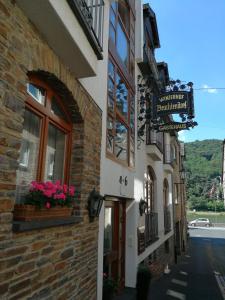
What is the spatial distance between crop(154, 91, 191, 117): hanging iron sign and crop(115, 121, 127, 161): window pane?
165cm

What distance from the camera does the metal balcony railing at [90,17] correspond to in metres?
4.01

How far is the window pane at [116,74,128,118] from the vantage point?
8.07 meters

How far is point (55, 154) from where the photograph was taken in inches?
188

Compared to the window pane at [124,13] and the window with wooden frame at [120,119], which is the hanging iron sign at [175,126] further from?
the window pane at [124,13]

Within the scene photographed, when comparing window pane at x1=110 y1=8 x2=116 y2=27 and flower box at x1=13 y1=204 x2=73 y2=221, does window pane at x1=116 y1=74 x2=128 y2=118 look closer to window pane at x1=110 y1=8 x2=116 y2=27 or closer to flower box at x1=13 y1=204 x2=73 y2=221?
window pane at x1=110 y1=8 x2=116 y2=27

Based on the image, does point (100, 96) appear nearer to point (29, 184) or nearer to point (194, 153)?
point (29, 184)

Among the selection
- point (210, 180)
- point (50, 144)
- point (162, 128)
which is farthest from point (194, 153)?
point (50, 144)

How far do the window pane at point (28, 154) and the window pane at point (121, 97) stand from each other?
4036 mm

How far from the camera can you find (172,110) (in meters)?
9.35

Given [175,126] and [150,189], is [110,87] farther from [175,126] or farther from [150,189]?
[150,189]

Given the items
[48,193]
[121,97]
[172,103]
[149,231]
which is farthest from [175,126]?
[48,193]

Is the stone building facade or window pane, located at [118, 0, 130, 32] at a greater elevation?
window pane, located at [118, 0, 130, 32]

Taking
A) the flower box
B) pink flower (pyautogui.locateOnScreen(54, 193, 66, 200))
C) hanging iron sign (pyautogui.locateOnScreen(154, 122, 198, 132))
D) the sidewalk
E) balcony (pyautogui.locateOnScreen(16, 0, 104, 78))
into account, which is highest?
hanging iron sign (pyautogui.locateOnScreen(154, 122, 198, 132))

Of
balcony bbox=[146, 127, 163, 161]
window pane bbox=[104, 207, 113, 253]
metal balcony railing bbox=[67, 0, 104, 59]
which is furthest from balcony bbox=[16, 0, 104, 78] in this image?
balcony bbox=[146, 127, 163, 161]
